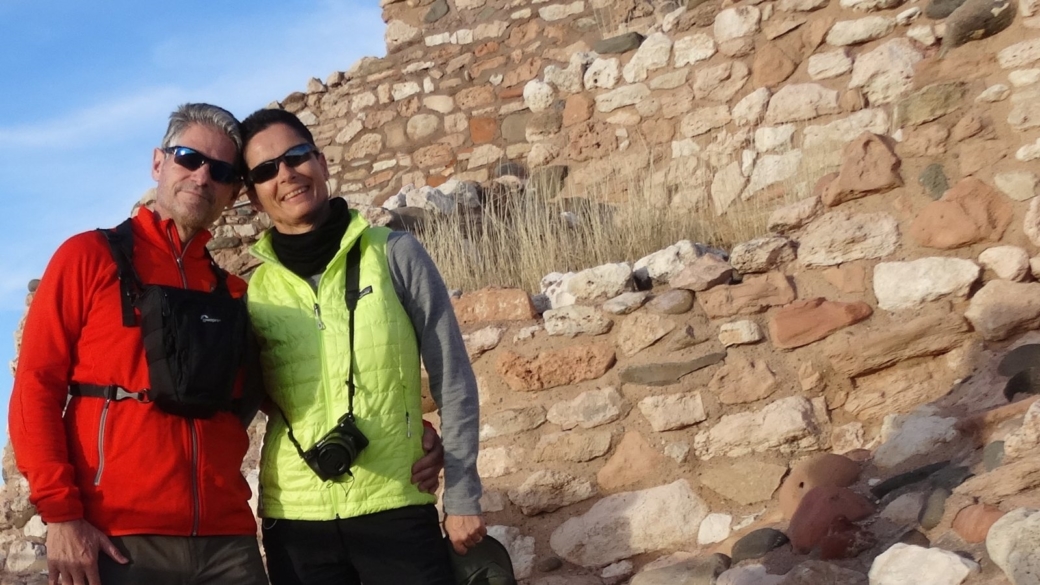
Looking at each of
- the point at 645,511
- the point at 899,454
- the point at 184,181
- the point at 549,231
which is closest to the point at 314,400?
the point at 184,181

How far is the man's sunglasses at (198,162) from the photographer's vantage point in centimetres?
241

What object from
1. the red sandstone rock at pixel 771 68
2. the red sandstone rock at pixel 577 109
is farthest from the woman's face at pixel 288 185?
the red sandstone rock at pixel 577 109

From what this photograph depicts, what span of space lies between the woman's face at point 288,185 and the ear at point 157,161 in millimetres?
186

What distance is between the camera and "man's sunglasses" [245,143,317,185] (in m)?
2.44

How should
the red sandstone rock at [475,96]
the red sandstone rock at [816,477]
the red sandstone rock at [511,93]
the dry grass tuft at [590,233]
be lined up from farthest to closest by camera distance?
the red sandstone rock at [475,96] < the red sandstone rock at [511,93] < the dry grass tuft at [590,233] < the red sandstone rock at [816,477]

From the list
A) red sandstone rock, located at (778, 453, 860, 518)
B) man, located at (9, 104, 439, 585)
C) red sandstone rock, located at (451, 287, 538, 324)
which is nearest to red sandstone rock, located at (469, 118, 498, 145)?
red sandstone rock, located at (451, 287, 538, 324)

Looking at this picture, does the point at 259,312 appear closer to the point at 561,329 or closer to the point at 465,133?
the point at 561,329

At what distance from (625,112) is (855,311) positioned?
10.9 feet

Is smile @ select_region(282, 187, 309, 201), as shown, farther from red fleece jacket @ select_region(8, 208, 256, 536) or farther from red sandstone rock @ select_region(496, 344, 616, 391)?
red sandstone rock @ select_region(496, 344, 616, 391)

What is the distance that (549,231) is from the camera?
510 cm

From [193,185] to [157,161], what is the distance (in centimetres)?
16

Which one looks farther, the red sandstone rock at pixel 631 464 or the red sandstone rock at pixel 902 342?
the red sandstone rock at pixel 631 464

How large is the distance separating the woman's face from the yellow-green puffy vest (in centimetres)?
11

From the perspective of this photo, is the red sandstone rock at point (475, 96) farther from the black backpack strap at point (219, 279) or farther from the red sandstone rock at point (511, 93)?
the black backpack strap at point (219, 279)
